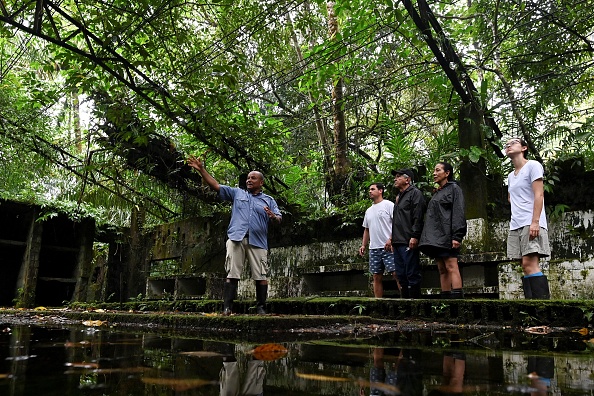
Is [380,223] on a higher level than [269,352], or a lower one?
higher

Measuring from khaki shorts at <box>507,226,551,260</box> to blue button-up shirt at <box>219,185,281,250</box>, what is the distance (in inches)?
109

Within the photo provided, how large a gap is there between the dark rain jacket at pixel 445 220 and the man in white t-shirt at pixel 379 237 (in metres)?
0.99

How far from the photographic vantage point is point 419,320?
16.4 ft

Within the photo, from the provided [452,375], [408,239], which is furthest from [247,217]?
[452,375]

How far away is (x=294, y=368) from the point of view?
71.5 inches

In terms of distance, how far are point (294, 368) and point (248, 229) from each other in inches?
162

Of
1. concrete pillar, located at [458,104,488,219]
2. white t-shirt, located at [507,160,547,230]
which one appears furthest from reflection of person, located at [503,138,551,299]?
concrete pillar, located at [458,104,488,219]

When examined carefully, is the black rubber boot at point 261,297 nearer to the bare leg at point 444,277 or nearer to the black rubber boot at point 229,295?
the black rubber boot at point 229,295

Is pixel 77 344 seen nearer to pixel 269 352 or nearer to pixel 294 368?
Answer: pixel 269 352

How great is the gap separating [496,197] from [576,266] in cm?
167

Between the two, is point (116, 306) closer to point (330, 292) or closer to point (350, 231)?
point (330, 292)

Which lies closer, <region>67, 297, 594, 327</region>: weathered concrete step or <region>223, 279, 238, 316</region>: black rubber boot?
<region>67, 297, 594, 327</region>: weathered concrete step

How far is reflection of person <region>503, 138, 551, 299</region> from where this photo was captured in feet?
15.8

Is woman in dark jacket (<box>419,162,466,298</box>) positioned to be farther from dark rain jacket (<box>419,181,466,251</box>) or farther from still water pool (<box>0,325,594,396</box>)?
still water pool (<box>0,325,594,396</box>)
